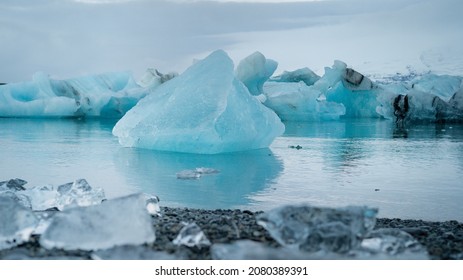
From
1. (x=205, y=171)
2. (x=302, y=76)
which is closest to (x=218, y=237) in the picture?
(x=205, y=171)

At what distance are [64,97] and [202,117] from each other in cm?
995

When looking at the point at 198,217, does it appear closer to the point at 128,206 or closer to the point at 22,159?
the point at 128,206

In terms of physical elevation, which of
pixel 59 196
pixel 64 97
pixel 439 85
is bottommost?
pixel 59 196

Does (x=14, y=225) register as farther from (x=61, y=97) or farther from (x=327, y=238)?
(x=61, y=97)

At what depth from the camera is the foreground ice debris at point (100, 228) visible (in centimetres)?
207

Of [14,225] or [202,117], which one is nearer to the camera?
[14,225]

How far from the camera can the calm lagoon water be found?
154 inches

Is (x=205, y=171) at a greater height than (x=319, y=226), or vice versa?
(x=319, y=226)

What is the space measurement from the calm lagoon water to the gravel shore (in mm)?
731

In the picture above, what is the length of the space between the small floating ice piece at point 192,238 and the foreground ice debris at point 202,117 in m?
4.35

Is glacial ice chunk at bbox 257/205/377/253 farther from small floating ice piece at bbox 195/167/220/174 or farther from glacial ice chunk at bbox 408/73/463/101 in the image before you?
glacial ice chunk at bbox 408/73/463/101

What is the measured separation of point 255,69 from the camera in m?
14.6

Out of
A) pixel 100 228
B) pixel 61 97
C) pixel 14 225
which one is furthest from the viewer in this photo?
pixel 61 97
